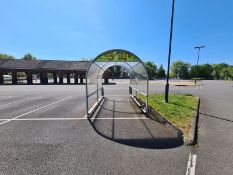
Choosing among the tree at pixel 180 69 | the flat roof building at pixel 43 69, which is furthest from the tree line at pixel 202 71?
the flat roof building at pixel 43 69

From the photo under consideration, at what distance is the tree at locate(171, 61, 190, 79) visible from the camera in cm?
11940

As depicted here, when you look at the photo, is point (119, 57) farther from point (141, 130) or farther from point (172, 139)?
point (172, 139)

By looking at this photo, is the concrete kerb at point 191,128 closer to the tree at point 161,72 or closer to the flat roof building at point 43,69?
the flat roof building at point 43,69

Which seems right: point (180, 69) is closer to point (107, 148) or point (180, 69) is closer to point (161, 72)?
point (161, 72)

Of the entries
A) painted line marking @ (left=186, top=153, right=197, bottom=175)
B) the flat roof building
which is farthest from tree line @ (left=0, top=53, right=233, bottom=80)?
painted line marking @ (left=186, top=153, right=197, bottom=175)

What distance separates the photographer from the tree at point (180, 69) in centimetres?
11940

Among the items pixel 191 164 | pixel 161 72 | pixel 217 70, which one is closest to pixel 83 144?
pixel 191 164

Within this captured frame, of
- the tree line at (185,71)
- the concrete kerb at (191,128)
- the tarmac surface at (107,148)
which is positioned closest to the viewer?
the tarmac surface at (107,148)

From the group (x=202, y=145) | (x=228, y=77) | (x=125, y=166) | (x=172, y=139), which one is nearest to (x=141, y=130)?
(x=172, y=139)

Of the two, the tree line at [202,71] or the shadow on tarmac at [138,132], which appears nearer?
the shadow on tarmac at [138,132]

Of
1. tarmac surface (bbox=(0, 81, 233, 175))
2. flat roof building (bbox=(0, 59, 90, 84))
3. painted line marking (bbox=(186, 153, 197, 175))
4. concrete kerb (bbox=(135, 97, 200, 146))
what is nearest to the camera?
painted line marking (bbox=(186, 153, 197, 175))

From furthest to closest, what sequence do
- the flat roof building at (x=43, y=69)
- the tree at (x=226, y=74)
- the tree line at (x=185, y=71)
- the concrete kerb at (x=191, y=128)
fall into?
the tree at (x=226, y=74)
the tree line at (x=185, y=71)
the flat roof building at (x=43, y=69)
the concrete kerb at (x=191, y=128)

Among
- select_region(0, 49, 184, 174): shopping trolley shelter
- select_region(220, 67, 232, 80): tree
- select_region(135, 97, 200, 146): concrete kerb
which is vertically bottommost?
select_region(0, 49, 184, 174): shopping trolley shelter

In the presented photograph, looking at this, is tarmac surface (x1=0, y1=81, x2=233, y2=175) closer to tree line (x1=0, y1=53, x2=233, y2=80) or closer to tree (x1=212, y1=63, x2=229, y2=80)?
tree line (x1=0, y1=53, x2=233, y2=80)
